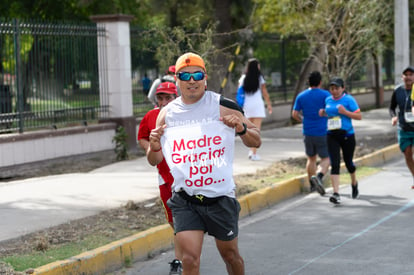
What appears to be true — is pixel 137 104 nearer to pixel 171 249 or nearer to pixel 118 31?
pixel 118 31

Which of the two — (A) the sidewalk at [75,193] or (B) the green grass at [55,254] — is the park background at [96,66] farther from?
(B) the green grass at [55,254]

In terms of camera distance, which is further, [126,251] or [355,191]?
[355,191]

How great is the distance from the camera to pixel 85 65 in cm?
1630

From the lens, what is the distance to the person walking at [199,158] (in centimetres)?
527

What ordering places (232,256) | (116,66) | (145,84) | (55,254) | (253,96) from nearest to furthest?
(232,256) → (55,254) → (253,96) → (116,66) → (145,84)

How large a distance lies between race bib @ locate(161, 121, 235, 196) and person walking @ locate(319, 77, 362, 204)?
5.13 metres

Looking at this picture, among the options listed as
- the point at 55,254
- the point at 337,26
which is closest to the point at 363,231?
the point at 55,254

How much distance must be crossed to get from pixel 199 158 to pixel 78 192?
5.65 metres

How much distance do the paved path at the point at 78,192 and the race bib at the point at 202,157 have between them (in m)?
3.01

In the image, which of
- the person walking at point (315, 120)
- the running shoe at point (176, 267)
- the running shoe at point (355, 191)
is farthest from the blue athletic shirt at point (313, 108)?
the running shoe at point (176, 267)

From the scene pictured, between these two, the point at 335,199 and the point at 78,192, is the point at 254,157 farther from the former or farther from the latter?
the point at 78,192

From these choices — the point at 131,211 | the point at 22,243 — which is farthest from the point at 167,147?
the point at 131,211

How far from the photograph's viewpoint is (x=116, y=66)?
16.7 meters

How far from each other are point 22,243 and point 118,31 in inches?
383
